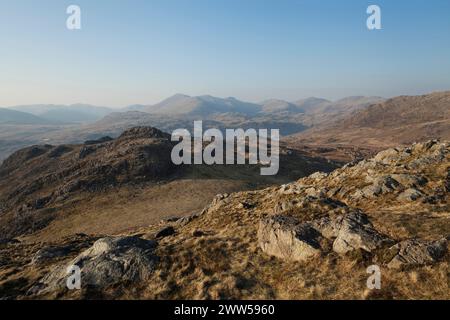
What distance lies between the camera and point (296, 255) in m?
20.2

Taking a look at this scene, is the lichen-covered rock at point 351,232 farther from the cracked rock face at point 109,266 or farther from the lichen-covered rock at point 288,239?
the cracked rock face at point 109,266

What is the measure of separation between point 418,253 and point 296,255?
20.1 feet

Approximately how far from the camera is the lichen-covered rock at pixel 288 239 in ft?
66.4

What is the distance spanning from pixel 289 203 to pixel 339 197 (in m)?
4.18

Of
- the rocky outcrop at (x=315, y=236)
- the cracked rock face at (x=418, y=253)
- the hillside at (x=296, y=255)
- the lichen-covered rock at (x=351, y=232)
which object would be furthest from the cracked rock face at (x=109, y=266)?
the cracked rock face at (x=418, y=253)

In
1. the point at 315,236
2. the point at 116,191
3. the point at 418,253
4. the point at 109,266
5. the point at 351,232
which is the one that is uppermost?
the point at 351,232

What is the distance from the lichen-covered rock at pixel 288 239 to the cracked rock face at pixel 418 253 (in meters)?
4.01

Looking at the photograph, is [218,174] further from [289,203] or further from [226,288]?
[226,288]

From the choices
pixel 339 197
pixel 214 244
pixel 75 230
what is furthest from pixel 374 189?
pixel 75 230

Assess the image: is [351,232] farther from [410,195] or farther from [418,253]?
[410,195]

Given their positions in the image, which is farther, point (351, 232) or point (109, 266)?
point (109, 266)

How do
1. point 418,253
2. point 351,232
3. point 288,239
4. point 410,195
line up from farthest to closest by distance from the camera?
point 410,195 < point 288,239 < point 351,232 < point 418,253

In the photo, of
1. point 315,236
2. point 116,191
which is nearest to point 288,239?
point 315,236

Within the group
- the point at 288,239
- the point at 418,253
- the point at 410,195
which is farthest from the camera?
the point at 410,195
